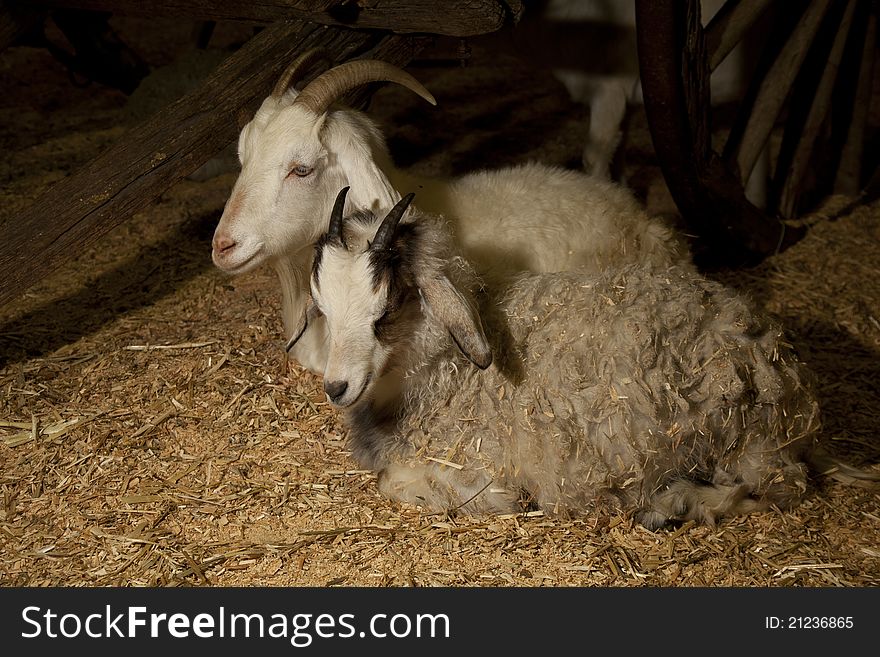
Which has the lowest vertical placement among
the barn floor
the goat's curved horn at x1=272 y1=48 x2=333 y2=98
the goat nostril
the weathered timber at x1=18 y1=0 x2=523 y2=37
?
the barn floor

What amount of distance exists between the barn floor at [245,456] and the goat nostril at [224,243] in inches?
30.8

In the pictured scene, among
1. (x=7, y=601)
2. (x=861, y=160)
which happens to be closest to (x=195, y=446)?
(x=7, y=601)

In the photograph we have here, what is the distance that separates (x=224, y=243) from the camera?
141 inches

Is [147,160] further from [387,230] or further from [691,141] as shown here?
[691,141]

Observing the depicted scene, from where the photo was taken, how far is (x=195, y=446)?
3.79m

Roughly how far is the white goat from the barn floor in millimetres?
550

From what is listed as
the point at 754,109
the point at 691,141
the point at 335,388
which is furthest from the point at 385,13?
the point at 754,109

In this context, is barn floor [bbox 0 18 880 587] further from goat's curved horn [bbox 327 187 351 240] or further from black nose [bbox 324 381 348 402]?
goat's curved horn [bbox 327 187 351 240]

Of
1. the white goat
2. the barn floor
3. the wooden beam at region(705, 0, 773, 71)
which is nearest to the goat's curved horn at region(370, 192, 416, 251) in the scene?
the white goat

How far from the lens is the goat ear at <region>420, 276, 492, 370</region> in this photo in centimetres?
297

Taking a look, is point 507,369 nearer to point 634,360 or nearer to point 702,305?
point 634,360

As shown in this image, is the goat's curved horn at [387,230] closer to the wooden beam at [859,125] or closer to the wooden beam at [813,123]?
the wooden beam at [813,123]

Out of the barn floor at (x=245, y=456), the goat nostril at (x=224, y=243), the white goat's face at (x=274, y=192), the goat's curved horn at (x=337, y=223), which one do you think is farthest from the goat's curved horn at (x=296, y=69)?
the barn floor at (x=245, y=456)

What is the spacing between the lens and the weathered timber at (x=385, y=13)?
387 centimetres
